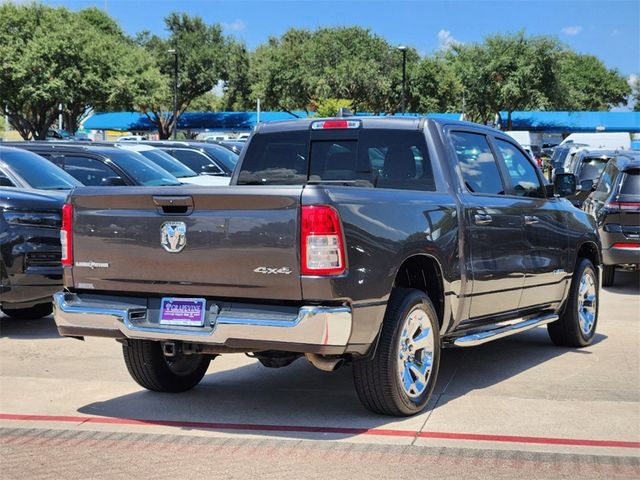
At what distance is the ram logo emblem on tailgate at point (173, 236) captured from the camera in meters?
5.93

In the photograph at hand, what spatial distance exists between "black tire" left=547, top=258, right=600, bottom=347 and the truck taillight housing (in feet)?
13.5

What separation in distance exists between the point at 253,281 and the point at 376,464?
1.29 meters

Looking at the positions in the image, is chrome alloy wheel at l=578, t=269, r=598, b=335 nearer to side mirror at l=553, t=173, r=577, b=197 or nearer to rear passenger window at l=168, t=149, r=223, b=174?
side mirror at l=553, t=173, r=577, b=197

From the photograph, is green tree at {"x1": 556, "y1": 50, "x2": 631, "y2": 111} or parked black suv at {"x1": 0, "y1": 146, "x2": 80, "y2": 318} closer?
parked black suv at {"x1": 0, "y1": 146, "x2": 80, "y2": 318}

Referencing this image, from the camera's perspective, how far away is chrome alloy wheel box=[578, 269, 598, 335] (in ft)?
29.9

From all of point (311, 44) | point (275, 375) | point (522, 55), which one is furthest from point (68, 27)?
point (275, 375)

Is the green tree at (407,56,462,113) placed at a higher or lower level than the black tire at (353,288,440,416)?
higher

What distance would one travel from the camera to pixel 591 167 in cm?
2205

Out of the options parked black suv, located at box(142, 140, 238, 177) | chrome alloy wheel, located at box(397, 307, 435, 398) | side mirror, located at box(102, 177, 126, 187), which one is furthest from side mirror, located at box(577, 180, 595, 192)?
parked black suv, located at box(142, 140, 238, 177)

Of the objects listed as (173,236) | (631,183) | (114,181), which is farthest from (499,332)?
(114,181)

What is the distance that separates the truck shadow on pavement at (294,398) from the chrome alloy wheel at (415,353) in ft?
0.78

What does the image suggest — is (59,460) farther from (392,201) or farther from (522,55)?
(522,55)

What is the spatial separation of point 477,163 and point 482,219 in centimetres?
61

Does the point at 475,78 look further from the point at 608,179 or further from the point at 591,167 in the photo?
the point at 608,179
